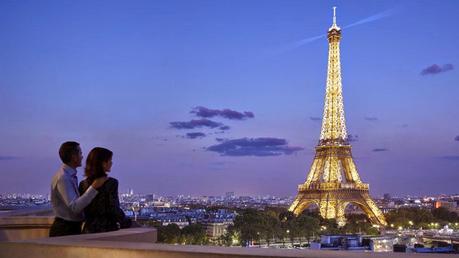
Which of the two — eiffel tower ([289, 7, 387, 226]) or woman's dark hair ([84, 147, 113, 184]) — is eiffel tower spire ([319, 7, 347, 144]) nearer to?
eiffel tower ([289, 7, 387, 226])

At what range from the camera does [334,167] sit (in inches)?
2322

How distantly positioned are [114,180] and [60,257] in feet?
3.30

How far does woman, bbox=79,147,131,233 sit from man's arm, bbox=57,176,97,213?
0.20 feet

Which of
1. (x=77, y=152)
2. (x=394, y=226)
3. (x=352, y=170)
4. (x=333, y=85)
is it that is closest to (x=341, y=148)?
(x=352, y=170)

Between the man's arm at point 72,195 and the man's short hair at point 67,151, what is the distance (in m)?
0.18

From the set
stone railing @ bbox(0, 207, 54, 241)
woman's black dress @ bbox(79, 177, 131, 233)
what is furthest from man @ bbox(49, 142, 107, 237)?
stone railing @ bbox(0, 207, 54, 241)

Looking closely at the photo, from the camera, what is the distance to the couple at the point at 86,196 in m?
4.96

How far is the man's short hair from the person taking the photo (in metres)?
5.26

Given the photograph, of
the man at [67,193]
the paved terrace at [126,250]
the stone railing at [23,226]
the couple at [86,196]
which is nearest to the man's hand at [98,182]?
the couple at [86,196]

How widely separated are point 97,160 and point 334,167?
55.2 m

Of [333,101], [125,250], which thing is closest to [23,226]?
[125,250]

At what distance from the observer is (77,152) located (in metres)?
5.29

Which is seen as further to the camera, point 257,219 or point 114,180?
point 257,219

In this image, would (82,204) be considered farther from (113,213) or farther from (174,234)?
(174,234)
